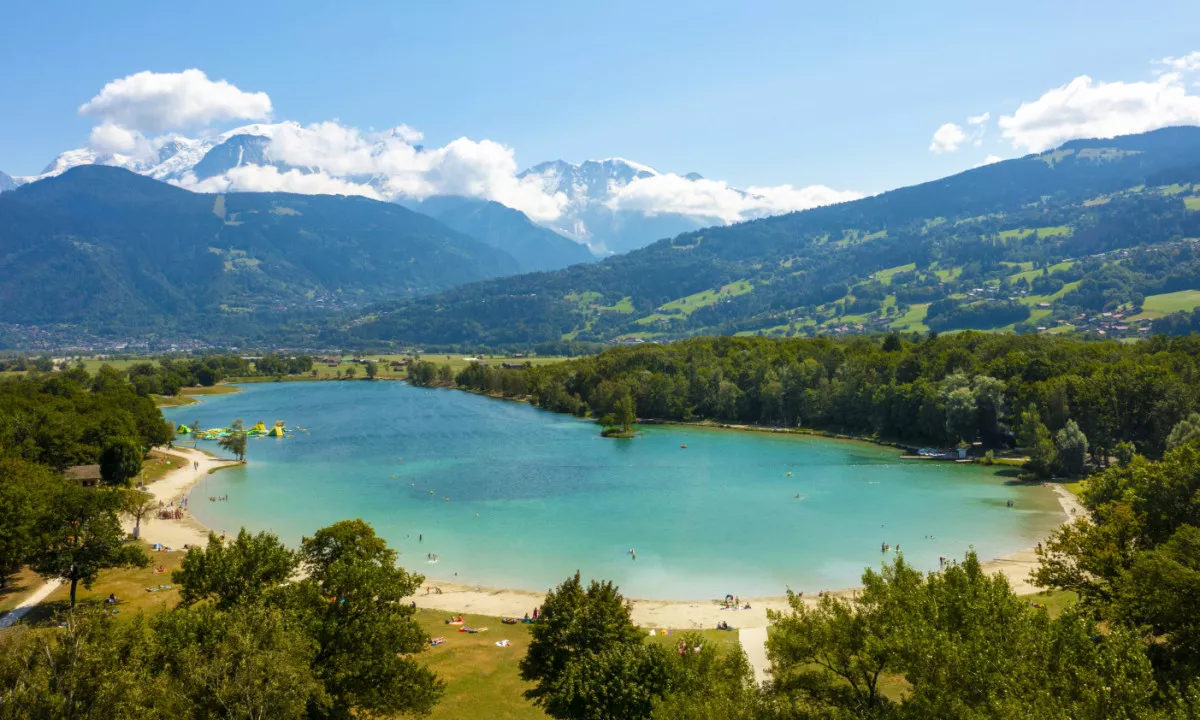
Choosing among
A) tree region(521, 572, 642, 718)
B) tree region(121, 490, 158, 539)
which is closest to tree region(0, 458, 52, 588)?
tree region(121, 490, 158, 539)

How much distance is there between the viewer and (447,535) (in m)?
56.5

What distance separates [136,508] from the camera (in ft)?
173

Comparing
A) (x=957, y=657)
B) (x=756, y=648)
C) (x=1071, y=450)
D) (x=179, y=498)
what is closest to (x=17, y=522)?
(x=179, y=498)

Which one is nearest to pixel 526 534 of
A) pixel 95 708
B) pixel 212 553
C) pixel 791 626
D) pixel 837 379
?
pixel 212 553

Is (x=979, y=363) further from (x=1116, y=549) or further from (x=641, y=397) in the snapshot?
(x=1116, y=549)

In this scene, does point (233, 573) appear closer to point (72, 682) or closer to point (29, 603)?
point (72, 682)

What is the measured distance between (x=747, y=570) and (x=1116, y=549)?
904 inches

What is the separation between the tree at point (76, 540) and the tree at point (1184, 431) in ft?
250

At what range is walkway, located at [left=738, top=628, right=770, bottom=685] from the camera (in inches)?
1141

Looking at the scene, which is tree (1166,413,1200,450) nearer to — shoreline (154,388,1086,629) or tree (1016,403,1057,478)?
tree (1016,403,1057,478)

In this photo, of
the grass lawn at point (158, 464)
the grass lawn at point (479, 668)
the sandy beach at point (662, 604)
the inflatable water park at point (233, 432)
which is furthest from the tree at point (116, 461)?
the grass lawn at point (479, 668)

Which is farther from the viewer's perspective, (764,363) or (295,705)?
(764,363)

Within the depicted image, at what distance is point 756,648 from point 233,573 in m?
22.1

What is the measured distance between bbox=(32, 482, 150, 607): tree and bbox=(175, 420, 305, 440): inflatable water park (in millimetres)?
69397
